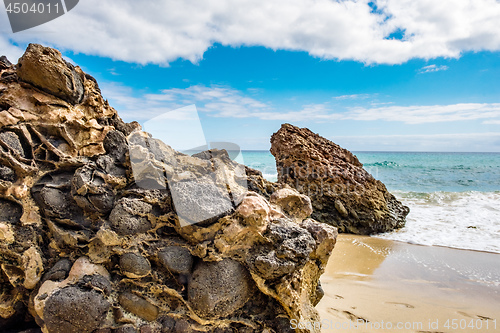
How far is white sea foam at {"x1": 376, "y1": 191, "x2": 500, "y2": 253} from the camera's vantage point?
557 centimetres

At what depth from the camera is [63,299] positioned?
1817 millimetres

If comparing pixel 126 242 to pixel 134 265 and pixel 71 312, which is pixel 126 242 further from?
pixel 71 312

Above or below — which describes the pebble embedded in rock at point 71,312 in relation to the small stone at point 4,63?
below

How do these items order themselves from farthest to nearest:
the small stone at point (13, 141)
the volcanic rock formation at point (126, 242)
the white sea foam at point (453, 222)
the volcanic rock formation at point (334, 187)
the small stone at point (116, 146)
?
the volcanic rock formation at point (334, 187) → the white sea foam at point (453, 222) → the small stone at point (116, 146) → the small stone at point (13, 141) → the volcanic rock formation at point (126, 242)

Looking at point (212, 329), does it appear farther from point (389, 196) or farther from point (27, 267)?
point (389, 196)

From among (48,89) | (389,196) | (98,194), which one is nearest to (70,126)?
(48,89)

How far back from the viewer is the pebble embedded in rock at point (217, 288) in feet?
6.25

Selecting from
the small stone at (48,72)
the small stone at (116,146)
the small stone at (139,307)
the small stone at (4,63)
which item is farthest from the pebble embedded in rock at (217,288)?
the small stone at (4,63)

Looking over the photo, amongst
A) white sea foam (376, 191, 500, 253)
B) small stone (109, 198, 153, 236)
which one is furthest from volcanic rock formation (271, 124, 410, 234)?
small stone (109, 198, 153, 236)

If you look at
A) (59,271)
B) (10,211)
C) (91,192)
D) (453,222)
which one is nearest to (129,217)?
(91,192)

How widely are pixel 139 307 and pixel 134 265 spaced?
27cm

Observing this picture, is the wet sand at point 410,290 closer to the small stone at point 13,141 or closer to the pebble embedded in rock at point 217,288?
the pebble embedded in rock at point 217,288

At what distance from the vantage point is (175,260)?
1.98 metres

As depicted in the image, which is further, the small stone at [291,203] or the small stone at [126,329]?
the small stone at [291,203]
